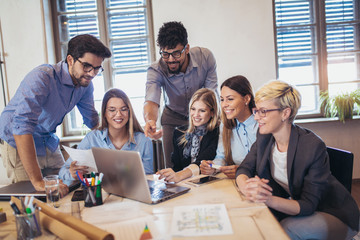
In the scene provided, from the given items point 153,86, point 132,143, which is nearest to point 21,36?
point 153,86

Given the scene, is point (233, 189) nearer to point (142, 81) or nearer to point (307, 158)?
point (307, 158)

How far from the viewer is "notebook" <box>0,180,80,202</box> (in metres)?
1.36

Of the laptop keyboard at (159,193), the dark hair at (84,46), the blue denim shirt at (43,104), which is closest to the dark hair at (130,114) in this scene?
the blue denim shirt at (43,104)

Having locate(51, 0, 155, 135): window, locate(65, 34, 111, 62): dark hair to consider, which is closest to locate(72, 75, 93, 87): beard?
locate(65, 34, 111, 62): dark hair

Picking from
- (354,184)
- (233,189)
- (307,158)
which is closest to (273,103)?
(307,158)

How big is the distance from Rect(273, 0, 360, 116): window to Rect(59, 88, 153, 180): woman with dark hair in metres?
2.47

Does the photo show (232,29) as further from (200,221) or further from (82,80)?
(200,221)

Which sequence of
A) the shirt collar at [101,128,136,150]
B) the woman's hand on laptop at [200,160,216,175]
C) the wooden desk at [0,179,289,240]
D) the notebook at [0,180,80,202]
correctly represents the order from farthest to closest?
the shirt collar at [101,128,136,150] → the woman's hand on laptop at [200,160,216,175] → the notebook at [0,180,80,202] → the wooden desk at [0,179,289,240]

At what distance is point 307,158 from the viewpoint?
136 centimetres

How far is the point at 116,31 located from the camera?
3.96 meters

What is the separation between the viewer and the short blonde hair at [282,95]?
1490 millimetres

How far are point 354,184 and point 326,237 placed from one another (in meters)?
2.88

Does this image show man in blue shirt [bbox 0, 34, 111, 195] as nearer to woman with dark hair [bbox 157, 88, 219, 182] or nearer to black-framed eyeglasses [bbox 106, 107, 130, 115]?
black-framed eyeglasses [bbox 106, 107, 130, 115]

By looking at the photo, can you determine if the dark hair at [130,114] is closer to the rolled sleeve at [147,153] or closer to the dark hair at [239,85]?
the rolled sleeve at [147,153]
